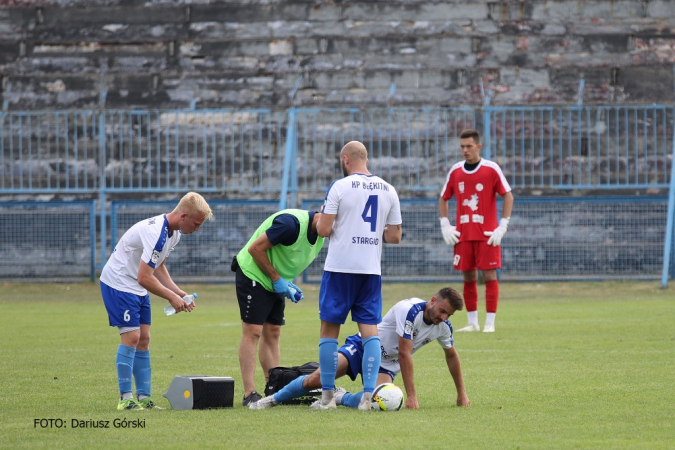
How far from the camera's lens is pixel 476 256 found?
1384 cm

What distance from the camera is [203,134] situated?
21.1 m

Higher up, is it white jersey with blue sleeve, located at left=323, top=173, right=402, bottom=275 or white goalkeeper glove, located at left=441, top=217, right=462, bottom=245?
white jersey with blue sleeve, located at left=323, top=173, right=402, bottom=275

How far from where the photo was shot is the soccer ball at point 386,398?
7.44m

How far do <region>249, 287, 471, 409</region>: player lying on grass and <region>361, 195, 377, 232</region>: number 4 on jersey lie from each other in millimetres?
652

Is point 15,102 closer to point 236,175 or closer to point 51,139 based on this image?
point 51,139

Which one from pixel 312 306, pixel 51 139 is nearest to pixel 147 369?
pixel 312 306

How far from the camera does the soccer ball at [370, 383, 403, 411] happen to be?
7.44m

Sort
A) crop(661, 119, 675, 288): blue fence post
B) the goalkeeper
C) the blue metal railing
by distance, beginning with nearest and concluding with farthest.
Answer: the goalkeeper, crop(661, 119, 675, 288): blue fence post, the blue metal railing

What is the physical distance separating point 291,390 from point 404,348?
925 millimetres

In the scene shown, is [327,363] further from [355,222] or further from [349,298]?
[355,222]

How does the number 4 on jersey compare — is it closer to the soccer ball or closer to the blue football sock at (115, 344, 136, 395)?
the soccer ball

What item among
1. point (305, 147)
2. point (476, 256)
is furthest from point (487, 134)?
point (476, 256)

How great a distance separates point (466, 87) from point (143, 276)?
15.3 metres

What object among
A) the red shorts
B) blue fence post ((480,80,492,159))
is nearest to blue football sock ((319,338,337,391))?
the red shorts
